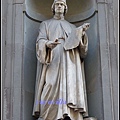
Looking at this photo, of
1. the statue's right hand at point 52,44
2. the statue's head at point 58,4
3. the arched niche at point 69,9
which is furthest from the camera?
the arched niche at point 69,9

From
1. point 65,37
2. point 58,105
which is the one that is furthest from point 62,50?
point 58,105

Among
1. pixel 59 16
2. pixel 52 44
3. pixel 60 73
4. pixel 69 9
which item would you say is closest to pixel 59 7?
pixel 59 16

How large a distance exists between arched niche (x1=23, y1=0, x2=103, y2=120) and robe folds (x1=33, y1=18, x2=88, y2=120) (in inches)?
9.6

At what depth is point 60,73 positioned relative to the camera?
7.36m

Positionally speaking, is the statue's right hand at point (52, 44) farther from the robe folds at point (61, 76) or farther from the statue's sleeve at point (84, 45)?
the statue's sleeve at point (84, 45)

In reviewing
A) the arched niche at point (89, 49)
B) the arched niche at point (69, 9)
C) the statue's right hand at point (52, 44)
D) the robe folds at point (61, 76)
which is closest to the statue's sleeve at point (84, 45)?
the robe folds at point (61, 76)

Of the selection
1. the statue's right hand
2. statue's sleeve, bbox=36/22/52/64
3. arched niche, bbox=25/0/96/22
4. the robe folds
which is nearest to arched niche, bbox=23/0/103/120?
arched niche, bbox=25/0/96/22

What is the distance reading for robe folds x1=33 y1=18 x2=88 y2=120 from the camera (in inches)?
279

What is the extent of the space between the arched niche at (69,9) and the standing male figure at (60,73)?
74 cm

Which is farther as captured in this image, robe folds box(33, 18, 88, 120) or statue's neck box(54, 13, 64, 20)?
statue's neck box(54, 13, 64, 20)

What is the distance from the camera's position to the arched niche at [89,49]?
25.0 ft

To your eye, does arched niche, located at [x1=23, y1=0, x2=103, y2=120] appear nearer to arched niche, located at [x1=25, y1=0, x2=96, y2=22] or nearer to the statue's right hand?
arched niche, located at [x1=25, y1=0, x2=96, y2=22]

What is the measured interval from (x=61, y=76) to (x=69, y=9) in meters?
1.80

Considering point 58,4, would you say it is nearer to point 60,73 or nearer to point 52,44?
point 52,44
